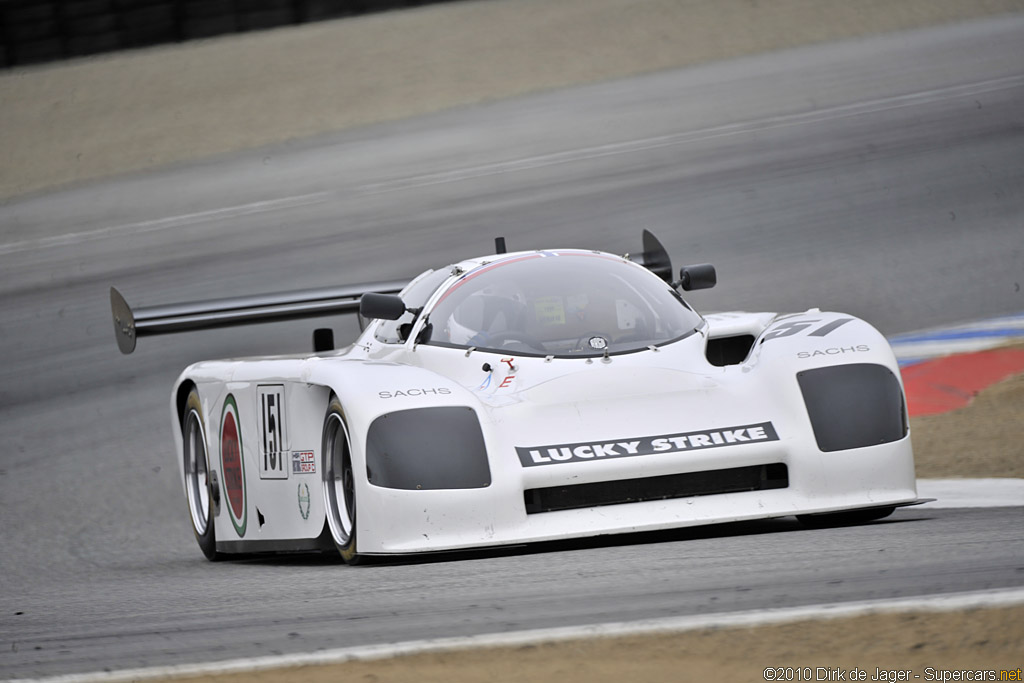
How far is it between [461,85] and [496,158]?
→ 11.3 ft

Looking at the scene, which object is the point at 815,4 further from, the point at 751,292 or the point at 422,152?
the point at 751,292

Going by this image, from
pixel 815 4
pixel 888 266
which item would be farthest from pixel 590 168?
pixel 815 4

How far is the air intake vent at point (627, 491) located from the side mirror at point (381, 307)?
166 cm

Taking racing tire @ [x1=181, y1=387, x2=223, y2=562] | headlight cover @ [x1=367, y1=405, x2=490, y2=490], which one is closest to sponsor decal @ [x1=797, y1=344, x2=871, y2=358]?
headlight cover @ [x1=367, y1=405, x2=490, y2=490]

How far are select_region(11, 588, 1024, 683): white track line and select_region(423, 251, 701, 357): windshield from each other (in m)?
2.59

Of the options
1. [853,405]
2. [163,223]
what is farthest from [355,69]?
[853,405]

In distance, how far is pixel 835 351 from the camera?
596 centimetres

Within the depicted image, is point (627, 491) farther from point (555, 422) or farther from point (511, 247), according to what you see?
point (511, 247)

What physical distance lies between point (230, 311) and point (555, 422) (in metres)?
3.44

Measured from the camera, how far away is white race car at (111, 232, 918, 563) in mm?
5387

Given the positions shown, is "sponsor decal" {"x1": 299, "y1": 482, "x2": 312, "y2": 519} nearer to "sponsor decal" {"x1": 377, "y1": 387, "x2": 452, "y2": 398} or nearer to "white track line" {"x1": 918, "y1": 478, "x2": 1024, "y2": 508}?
"sponsor decal" {"x1": 377, "y1": 387, "x2": 452, "y2": 398}

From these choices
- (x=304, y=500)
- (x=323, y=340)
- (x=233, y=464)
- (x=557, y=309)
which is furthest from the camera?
(x=323, y=340)

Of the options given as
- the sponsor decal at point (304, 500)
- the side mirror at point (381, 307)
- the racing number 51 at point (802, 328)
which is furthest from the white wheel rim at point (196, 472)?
the racing number 51 at point (802, 328)

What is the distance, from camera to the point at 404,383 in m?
5.71
